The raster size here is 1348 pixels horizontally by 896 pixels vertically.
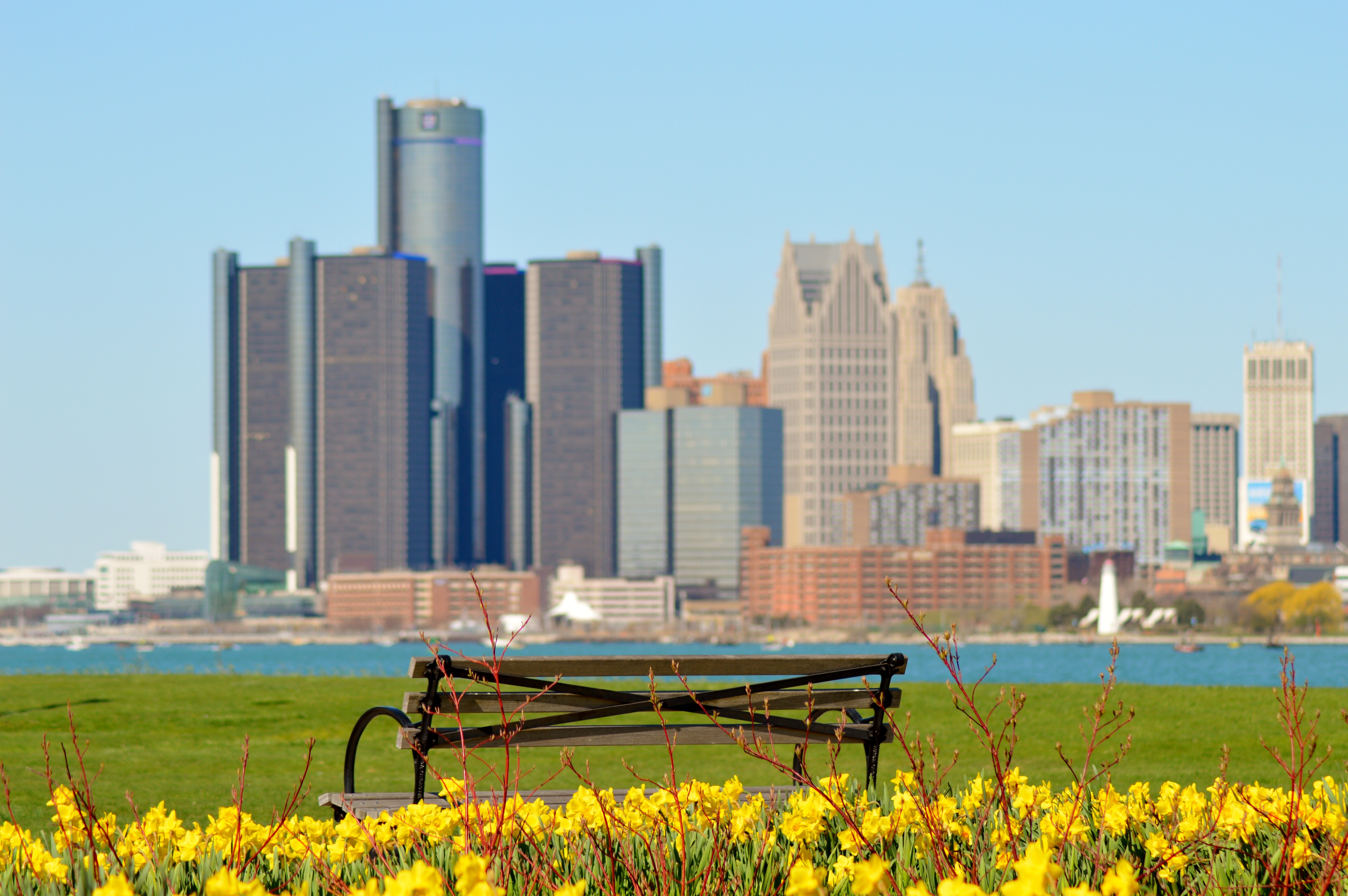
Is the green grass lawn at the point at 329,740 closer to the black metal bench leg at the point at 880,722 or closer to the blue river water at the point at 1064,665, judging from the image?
the black metal bench leg at the point at 880,722

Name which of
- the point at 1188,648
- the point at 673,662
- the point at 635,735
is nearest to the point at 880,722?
the point at 635,735

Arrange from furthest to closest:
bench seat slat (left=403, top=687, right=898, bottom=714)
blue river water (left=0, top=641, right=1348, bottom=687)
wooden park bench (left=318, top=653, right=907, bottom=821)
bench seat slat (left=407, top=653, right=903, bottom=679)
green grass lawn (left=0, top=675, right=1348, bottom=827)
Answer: blue river water (left=0, top=641, right=1348, bottom=687) → green grass lawn (left=0, top=675, right=1348, bottom=827) → bench seat slat (left=403, top=687, right=898, bottom=714) → bench seat slat (left=407, top=653, right=903, bottom=679) → wooden park bench (left=318, top=653, right=907, bottom=821)

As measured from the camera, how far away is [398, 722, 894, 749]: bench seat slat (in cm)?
893

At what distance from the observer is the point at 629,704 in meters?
8.95

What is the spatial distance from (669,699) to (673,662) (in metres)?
0.35

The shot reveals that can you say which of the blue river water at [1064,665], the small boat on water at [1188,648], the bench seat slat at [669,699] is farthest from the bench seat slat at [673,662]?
the small boat on water at [1188,648]

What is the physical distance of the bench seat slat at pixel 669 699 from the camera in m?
8.92

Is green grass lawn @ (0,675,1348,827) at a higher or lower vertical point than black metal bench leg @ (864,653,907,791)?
lower

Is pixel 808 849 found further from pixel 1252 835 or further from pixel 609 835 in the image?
Result: pixel 1252 835

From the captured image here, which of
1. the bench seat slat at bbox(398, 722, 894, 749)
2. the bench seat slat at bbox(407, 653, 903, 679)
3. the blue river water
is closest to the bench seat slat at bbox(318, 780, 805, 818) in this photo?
the bench seat slat at bbox(398, 722, 894, 749)

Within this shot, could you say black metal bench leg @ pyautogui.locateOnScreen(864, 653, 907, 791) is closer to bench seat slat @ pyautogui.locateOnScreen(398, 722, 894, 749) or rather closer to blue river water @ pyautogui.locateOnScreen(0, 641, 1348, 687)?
bench seat slat @ pyautogui.locateOnScreen(398, 722, 894, 749)

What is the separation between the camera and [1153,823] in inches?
329

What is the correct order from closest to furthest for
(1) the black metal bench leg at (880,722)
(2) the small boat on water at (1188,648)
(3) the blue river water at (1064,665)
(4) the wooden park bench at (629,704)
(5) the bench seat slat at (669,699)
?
(4) the wooden park bench at (629,704)
(5) the bench seat slat at (669,699)
(1) the black metal bench leg at (880,722)
(3) the blue river water at (1064,665)
(2) the small boat on water at (1188,648)

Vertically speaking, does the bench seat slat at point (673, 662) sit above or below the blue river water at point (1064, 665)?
above
